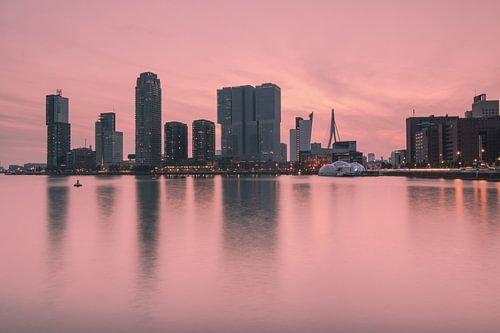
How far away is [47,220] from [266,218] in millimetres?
25992

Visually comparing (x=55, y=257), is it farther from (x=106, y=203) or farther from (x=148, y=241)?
(x=106, y=203)

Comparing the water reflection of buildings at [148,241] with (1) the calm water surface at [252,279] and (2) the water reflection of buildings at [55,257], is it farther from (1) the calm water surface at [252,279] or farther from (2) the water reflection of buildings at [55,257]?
(2) the water reflection of buildings at [55,257]

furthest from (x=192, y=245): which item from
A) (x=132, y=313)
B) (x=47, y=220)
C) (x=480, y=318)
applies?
(x=47, y=220)

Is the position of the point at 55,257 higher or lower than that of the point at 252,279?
lower

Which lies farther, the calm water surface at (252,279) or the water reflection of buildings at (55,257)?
the water reflection of buildings at (55,257)

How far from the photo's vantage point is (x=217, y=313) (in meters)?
16.6

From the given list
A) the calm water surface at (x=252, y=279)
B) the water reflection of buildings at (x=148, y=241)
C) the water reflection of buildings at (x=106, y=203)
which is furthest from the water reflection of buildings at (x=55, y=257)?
the water reflection of buildings at (x=106, y=203)

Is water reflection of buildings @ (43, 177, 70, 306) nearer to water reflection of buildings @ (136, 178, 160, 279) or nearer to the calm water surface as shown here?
the calm water surface

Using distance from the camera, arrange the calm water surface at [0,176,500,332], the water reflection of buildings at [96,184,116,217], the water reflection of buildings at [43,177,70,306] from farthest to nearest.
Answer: the water reflection of buildings at [96,184,116,217] → the water reflection of buildings at [43,177,70,306] → the calm water surface at [0,176,500,332]

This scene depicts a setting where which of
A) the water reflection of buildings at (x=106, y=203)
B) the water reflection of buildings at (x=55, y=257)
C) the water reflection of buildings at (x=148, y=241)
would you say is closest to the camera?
the water reflection of buildings at (x=55, y=257)

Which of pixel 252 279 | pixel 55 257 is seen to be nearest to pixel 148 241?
pixel 55 257

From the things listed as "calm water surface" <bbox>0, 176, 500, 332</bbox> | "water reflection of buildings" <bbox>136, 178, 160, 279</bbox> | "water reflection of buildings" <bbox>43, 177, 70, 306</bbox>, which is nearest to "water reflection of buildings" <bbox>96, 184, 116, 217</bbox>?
"water reflection of buildings" <bbox>136, 178, 160, 279</bbox>

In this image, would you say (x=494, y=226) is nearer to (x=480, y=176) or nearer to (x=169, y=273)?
(x=169, y=273)

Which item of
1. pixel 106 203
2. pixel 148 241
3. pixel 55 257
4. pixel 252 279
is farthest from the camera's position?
pixel 106 203
